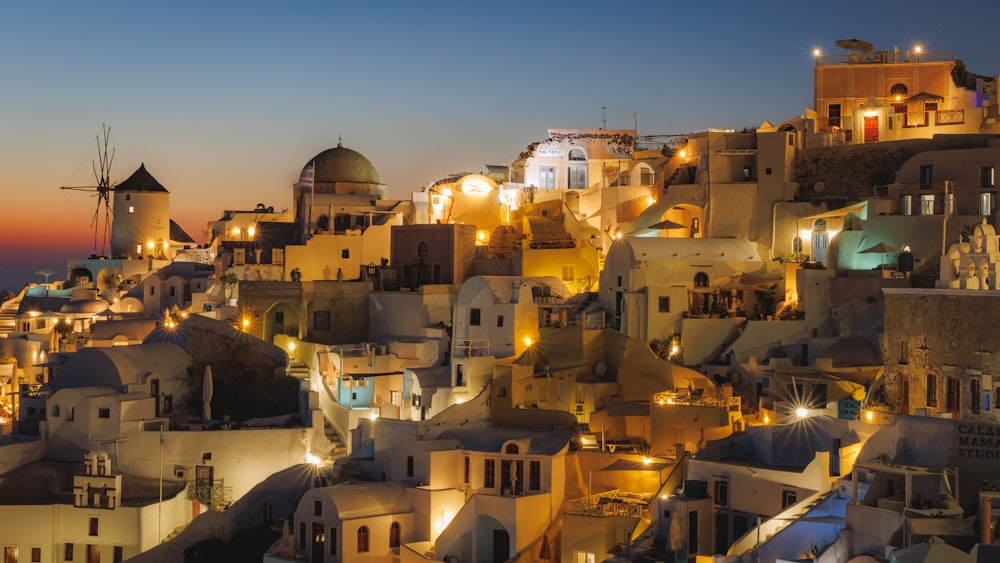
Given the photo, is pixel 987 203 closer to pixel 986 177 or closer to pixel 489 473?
pixel 986 177

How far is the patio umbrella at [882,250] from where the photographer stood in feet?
113

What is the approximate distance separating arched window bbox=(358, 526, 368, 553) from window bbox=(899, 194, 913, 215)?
54.5ft

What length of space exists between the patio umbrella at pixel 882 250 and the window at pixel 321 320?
16.1m

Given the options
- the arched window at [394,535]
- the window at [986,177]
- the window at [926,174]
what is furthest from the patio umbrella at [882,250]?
the arched window at [394,535]

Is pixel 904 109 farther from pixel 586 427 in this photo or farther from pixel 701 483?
pixel 701 483

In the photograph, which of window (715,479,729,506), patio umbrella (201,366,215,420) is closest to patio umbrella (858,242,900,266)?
window (715,479,729,506)

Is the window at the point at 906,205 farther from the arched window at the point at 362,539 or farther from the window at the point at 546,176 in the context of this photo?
the window at the point at 546,176

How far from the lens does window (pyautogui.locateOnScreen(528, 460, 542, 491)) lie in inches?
1193

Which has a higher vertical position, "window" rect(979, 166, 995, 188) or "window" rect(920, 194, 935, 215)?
"window" rect(979, 166, 995, 188)

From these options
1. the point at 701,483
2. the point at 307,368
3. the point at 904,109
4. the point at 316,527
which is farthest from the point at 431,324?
the point at 904,109

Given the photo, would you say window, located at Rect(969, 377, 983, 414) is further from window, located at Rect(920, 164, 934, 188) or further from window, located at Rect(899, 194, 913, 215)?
window, located at Rect(920, 164, 934, 188)

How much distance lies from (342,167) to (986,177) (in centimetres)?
2471

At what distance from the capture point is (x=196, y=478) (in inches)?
1358

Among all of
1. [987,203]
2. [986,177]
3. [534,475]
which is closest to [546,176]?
[986,177]
